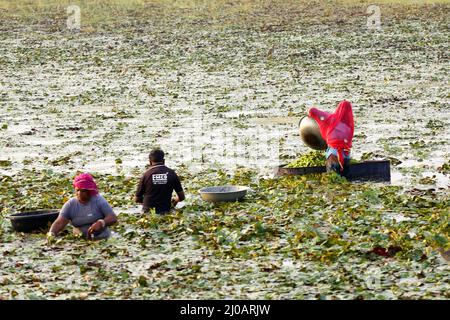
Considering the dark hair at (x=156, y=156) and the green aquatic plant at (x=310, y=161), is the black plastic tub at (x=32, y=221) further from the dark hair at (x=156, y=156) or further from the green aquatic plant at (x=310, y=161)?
the green aquatic plant at (x=310, y=161)

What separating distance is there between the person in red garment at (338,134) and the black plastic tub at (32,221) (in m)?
4.87

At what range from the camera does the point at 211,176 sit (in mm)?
18594

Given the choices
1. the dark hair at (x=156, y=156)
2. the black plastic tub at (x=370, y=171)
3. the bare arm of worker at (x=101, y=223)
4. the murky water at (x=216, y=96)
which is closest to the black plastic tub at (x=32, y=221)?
the bare arm of worker at (x=101, y=223)

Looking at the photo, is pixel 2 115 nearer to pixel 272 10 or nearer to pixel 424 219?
pixel 424 219

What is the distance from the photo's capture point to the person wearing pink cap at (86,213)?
1399 cm

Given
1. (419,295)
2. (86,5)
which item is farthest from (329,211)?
(86,5)

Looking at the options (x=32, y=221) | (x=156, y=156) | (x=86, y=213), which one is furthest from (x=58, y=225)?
(x=156, y=156)

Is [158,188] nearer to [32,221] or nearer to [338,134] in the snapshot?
[32,221]

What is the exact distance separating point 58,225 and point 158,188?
179 centimetres

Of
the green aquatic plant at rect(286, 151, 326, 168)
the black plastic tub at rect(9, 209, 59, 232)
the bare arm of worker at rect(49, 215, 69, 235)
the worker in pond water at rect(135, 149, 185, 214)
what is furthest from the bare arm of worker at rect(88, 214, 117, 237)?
the green aquatic plant at rect(286, 151, 326, 168)

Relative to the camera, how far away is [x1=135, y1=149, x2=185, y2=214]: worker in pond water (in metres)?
15.4

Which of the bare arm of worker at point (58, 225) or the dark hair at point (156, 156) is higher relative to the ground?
the dark hair at point (156, 156)

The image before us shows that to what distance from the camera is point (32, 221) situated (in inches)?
573


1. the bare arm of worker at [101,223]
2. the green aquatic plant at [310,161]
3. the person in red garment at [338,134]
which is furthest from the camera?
the green aquatic plant at [310,161]
